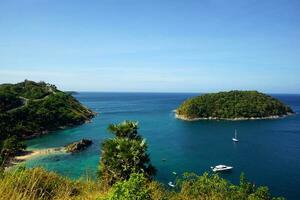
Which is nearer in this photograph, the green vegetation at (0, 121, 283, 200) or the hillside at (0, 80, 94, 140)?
the green vegetation at (0, 121, 283, 200)

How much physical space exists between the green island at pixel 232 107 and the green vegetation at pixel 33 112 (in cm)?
4404

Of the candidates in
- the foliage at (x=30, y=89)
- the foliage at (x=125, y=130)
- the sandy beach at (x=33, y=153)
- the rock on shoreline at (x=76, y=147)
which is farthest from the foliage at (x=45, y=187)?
the foliage at (x=30, y=89)

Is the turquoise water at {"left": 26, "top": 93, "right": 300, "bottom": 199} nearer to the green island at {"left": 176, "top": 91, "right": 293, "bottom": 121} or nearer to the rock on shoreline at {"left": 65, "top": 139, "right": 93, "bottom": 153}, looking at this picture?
the rock on shoreline at {"left": 65, "top": 139, "right": 93, "bottom": 153}

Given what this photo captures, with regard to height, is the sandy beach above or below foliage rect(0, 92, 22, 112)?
below

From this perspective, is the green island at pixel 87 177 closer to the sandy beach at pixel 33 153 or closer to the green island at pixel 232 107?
the sandy beach at pixel 33 153

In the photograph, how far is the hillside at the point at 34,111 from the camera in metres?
82.7

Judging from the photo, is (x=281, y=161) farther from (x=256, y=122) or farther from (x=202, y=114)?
(x=202, y=114)

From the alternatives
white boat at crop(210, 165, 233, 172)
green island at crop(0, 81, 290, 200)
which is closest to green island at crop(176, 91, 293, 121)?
green island at crop(0, 81, 290, 200)

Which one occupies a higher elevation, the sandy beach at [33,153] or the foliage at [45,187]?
the foliage at [45,187]

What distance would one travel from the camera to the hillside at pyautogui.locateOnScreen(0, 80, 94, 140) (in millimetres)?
82688

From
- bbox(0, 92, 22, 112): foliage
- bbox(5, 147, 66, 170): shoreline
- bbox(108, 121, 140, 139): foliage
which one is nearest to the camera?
bbox(108, 121, 140, 139): foliage

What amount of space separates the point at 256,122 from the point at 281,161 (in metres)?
60.9

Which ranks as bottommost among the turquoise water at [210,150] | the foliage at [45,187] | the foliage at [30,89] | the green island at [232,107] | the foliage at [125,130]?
the turquoise water at [210,150]

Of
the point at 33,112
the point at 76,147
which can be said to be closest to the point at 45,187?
the point at 76,147
